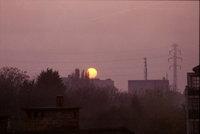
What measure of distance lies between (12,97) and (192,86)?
3455 centimetres

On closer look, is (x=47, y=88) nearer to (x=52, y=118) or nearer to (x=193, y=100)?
(x=193, y=100)

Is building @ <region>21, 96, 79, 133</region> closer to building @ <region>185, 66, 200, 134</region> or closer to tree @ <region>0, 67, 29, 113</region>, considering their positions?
building @ <region>185, 66, 200, 134</region>

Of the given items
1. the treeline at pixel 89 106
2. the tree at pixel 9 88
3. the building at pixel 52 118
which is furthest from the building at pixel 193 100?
the tree at pixel 9 88

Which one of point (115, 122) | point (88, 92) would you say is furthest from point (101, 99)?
point (115, 122)

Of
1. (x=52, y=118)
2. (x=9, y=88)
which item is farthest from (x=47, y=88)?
(x=52, y=118)

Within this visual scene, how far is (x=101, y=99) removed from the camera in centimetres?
8894

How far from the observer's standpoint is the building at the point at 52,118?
36.7 metres

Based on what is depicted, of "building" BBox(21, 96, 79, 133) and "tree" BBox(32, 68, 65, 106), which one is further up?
"tree" BBox(32, 68, 65, 106)

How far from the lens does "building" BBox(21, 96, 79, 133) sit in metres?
36.7

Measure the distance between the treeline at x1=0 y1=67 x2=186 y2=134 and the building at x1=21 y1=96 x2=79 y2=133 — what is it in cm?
2742

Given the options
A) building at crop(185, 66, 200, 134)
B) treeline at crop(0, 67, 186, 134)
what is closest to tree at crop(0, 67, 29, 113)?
treeline at crop(0, 67, 186, 134)

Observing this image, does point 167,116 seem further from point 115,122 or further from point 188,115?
point 188,115

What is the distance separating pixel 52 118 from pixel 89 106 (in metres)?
46.1

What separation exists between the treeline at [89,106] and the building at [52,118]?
90.0ft
